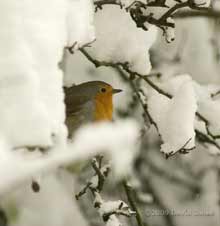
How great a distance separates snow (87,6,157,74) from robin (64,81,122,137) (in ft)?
0.69

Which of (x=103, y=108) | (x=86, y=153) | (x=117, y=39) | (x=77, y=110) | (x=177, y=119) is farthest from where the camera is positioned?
(x=103, y=108)

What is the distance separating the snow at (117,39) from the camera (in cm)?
215

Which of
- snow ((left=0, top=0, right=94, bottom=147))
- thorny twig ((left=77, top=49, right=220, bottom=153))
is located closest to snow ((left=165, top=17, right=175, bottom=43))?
thorny twig ((left=77, top=49, right=220, bottom=153))

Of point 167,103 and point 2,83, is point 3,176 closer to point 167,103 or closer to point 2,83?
point 2,83

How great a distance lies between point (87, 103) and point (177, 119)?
0.52 m

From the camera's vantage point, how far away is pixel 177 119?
203cm

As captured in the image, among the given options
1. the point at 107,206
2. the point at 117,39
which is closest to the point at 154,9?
the point at 117,39

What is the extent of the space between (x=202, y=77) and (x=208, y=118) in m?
1.92

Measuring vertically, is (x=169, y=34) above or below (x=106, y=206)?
above

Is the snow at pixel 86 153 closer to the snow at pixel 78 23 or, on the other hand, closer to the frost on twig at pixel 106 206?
the snow at pixel 78 23

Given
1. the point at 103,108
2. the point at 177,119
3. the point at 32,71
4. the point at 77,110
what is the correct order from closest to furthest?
1. the point at 32,71
2. the point at 177,119
3. the point at 77,110
4. the point at 103,108

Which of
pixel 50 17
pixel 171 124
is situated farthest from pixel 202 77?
pixel 50 17

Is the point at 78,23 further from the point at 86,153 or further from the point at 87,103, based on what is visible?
the point at 87,103

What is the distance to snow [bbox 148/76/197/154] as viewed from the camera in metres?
1.98
